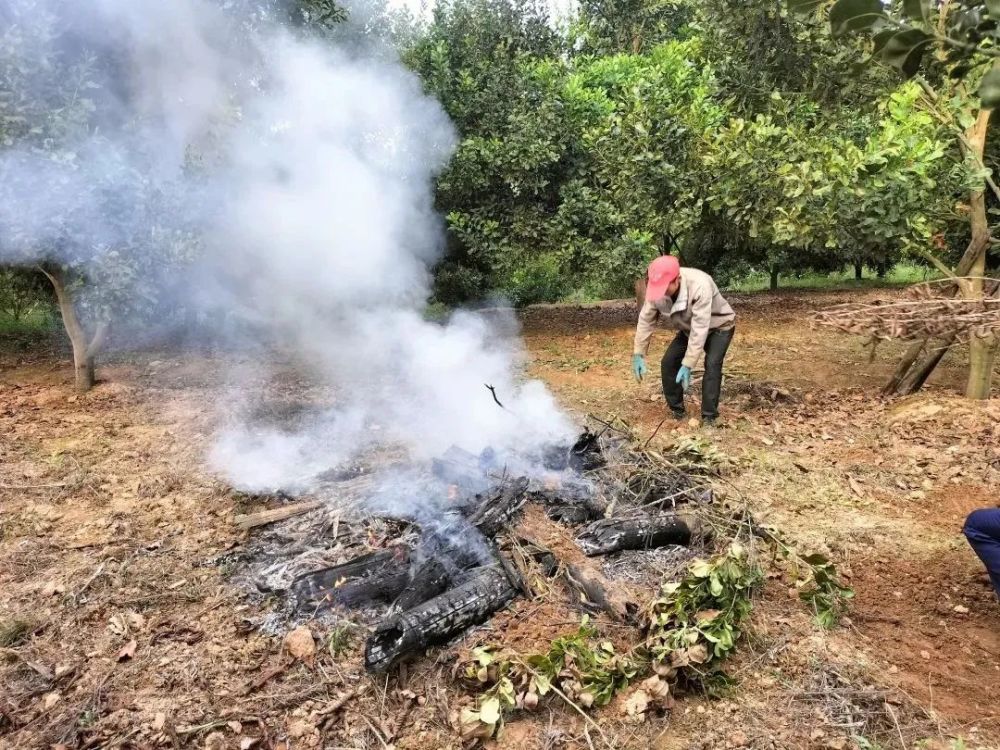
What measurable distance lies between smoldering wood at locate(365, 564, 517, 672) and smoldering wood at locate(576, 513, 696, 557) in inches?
24.9

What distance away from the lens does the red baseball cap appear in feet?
17.4

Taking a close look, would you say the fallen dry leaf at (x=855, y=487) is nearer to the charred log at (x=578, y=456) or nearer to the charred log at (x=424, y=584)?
the charred log at (x=578, y=456)

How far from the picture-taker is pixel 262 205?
7.10 m

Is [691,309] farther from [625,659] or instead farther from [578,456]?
[625,659]

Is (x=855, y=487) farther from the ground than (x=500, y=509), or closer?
closer

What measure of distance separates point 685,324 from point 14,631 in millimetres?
5040

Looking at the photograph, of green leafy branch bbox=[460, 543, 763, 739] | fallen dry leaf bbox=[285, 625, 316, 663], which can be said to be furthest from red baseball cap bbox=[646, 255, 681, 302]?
fallen dry leaf bbox=[285, 625, 316, 663]

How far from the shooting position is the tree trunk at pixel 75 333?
21.3ft

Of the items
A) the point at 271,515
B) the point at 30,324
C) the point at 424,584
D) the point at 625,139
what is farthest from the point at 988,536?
the point at 30,324

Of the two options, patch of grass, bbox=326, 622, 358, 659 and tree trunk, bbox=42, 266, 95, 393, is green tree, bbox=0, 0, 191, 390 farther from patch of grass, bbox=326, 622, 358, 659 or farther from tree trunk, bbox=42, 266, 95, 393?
patch of grass, bbox=326, 622, 358, 659

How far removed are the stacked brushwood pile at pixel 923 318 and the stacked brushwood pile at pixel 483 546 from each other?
65.1 inches

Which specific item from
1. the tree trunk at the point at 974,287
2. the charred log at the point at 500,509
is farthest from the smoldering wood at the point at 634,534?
the tree trunk at the point at 974,287

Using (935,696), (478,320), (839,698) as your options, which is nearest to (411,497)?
(839,698)

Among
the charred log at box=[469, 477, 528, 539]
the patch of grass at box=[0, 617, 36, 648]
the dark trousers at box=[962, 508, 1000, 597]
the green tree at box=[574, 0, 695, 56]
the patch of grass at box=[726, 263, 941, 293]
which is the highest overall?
the green tree at box=[574, 0, 695, 56]
